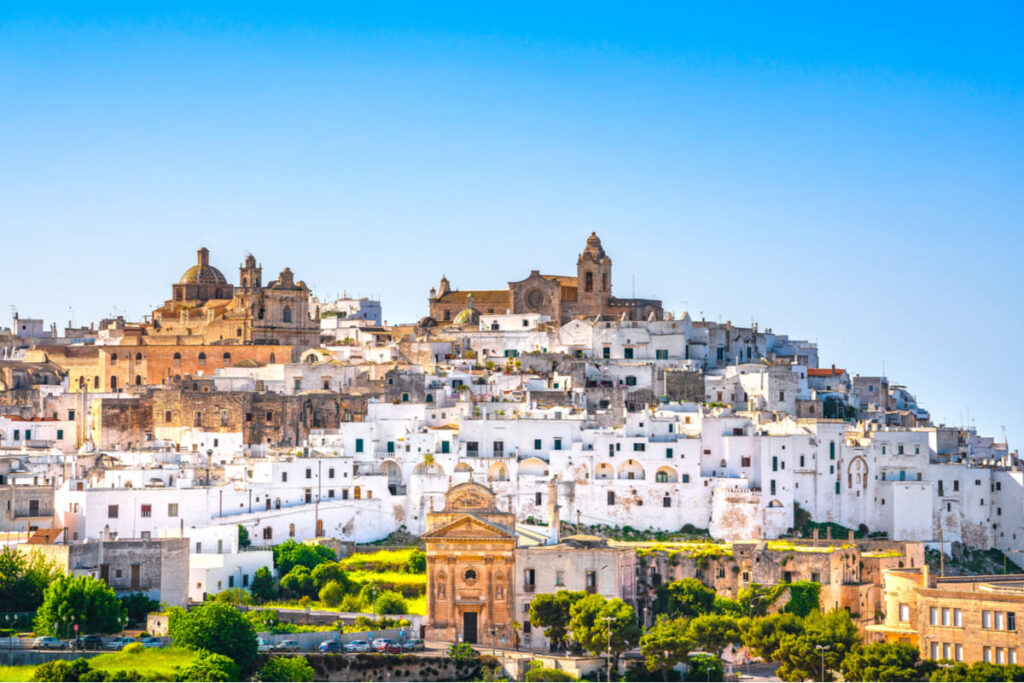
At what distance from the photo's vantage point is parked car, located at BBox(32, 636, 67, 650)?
60.7 metres

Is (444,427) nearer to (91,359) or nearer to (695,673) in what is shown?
(695,673)

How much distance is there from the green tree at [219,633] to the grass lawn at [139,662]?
0.45m

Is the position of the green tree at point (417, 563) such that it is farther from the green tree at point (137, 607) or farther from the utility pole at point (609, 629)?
the green tree at point (137, 607)

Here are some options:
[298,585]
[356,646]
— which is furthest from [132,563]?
[356,646]

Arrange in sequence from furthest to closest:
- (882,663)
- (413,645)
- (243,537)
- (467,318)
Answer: (467,318)
(243,537)
(413,645)
(882,663)

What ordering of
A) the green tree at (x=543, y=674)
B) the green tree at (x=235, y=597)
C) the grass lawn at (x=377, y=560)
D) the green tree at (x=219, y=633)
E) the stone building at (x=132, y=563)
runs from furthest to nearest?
the grass lawn at (x=377, y=560)
the green tree at (x=235, y=597)
the stone building at (x=132, y=563)
the green tree at (x=543, y=674)
the green tree at (x=219, y=633)

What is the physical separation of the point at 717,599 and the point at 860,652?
6.53 meters

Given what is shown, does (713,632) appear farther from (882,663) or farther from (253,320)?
(253,320)

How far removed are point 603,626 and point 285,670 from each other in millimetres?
10076

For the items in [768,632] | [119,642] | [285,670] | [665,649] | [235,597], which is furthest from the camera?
[235,597]

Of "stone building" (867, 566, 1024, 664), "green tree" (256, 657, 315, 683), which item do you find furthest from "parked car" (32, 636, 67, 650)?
"stone building" (867, 566, 1024, 664)

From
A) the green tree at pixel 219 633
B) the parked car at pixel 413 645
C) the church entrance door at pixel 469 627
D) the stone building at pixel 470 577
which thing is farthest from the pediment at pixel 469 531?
the green tree at pixel 219 633

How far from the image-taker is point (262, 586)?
6812 centimetres

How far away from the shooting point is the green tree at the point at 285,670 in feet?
197
